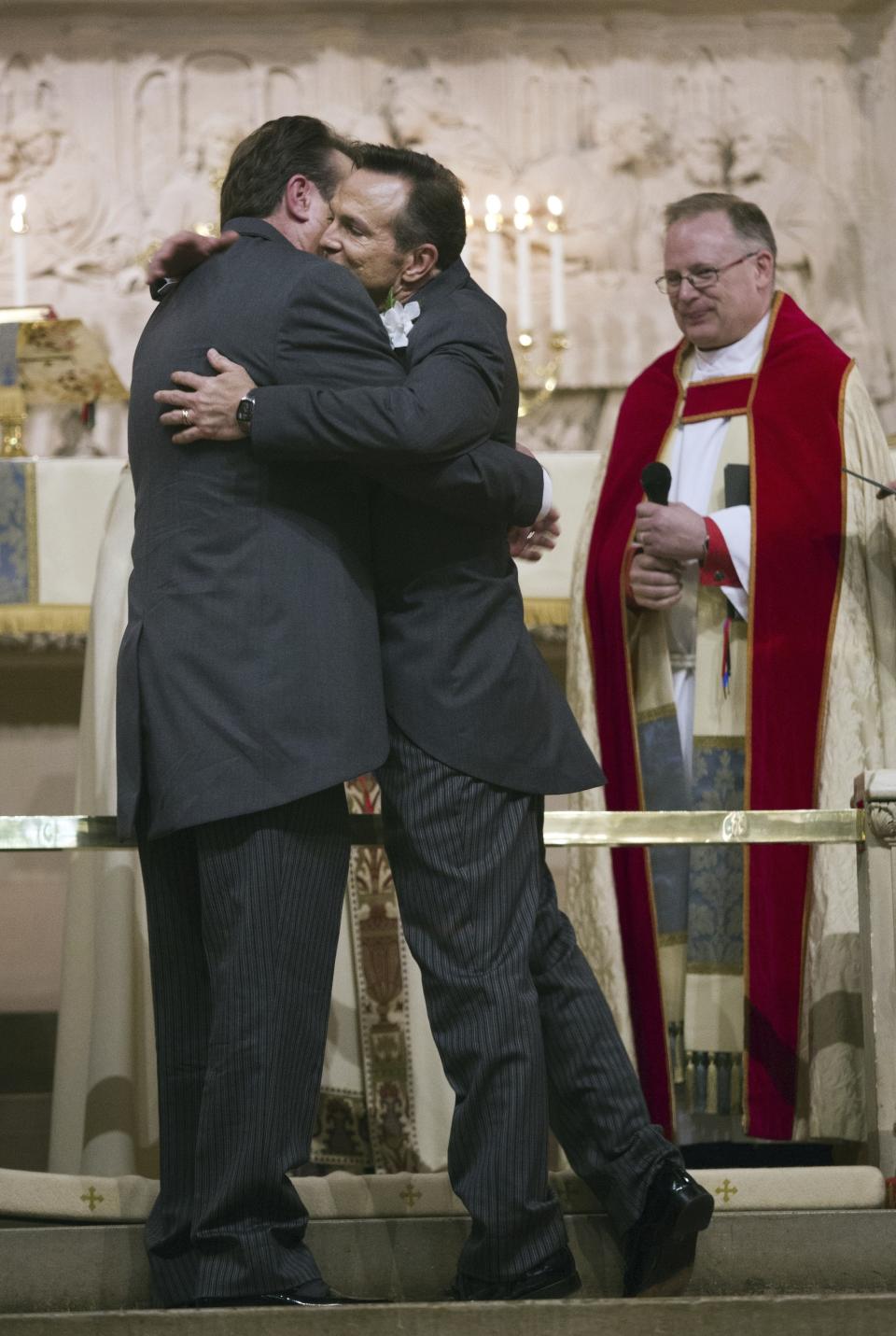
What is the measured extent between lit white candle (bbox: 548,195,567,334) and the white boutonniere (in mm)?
3567

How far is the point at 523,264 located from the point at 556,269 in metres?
0.12

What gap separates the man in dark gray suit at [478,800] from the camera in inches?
104

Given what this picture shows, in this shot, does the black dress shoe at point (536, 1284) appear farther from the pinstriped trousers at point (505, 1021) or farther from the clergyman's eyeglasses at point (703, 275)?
the clergyman's eyeglasses at point (703, 275)

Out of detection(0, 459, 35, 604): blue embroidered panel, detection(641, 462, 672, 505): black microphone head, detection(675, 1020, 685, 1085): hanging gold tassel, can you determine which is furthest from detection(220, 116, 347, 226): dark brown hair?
detection(0, 459, 35, 604): blue embroidered panel

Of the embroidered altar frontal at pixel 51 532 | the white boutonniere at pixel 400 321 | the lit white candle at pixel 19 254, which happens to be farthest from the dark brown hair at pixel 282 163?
the lit white candle at pixel 19 254

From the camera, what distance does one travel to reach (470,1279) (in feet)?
8.77

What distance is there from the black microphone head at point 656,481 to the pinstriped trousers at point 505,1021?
1385 mm

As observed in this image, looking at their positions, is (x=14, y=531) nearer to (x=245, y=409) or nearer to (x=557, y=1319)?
(x=245, y=409)

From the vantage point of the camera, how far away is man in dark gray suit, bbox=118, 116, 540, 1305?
2568 mm

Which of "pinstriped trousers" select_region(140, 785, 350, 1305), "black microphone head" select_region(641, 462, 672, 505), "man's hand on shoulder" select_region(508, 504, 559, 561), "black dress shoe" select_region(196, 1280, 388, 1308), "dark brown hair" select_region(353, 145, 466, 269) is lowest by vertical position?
"black dress shoe" select_region(196, 1280, 388, 1308)

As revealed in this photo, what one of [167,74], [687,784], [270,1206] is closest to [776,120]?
[167,74]

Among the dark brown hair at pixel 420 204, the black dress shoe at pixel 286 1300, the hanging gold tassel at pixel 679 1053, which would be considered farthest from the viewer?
the hanging gold tassel at pixel 679 1053

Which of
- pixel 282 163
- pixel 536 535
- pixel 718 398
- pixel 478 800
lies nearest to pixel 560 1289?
pixel 478 800

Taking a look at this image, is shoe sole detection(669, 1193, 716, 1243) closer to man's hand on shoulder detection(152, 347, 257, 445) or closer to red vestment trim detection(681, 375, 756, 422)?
man's hand on shoulder detection(152, 347, 257, 445)
